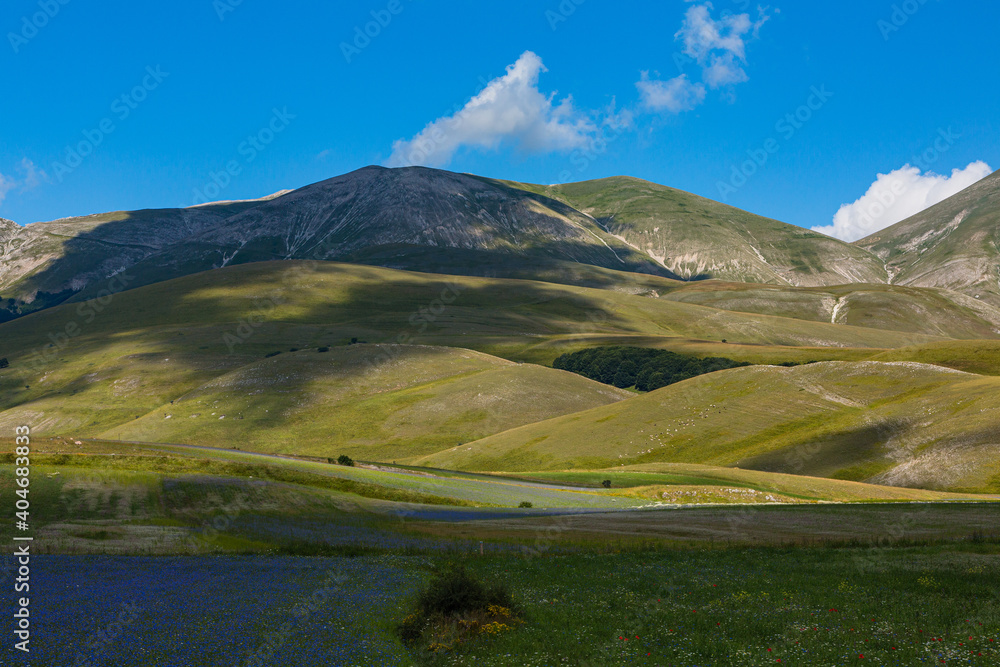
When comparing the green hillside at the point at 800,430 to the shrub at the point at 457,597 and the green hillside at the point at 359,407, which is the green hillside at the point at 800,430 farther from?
the shrub at the point at 457,597

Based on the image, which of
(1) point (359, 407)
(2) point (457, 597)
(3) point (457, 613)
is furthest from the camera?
(1) point (359, 407)

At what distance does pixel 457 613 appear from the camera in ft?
70.0

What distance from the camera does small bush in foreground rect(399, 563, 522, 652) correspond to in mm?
20750

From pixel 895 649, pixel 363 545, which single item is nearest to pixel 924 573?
pixel 895 649

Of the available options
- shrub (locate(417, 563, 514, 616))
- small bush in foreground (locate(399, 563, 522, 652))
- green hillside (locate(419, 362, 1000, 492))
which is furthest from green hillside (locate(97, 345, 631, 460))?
small bush in foreground (locate(399, 563, 522, 652))

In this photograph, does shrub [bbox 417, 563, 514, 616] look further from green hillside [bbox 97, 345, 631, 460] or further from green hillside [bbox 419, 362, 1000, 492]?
green hillside [bbox 97, 345, 631, 460]

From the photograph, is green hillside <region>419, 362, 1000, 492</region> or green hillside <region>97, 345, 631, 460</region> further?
green hillside <region>97, 345, 631, 460</region>

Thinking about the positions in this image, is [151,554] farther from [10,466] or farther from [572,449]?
[572,449]

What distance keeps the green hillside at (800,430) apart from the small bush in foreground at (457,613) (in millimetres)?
75920

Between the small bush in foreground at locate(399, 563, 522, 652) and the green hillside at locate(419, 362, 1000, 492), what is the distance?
75920mm

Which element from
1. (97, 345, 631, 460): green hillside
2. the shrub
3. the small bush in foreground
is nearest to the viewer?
the small bush in foreground

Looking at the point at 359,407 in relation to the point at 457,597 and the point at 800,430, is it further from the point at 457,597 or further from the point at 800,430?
the point at 457,597

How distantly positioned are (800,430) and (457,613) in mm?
98181

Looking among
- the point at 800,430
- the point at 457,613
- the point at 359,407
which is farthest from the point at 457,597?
the point at 359,407
